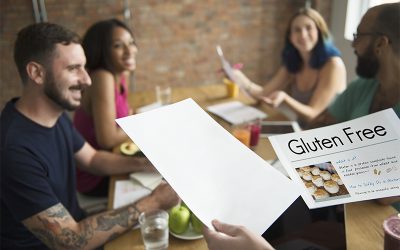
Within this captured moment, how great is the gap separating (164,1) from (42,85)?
263cm

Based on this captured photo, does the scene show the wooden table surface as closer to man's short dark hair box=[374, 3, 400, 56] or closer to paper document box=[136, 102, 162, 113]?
man's short dark hair box=[374, 3, 400, 56]

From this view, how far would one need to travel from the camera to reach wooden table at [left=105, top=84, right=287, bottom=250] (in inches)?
39.7

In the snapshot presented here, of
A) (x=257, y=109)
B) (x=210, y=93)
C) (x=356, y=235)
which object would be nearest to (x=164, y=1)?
(x=210, y=93)

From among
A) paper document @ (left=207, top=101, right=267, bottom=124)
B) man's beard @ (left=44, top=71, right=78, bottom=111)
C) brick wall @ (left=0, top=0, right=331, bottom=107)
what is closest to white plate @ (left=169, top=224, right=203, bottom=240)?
man's beard @ (left=44, top=71, right=78, bottom=111)

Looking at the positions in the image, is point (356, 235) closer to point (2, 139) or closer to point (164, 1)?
point (2, 139)

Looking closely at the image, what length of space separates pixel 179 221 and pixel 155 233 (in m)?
0.08

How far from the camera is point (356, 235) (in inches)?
39.9

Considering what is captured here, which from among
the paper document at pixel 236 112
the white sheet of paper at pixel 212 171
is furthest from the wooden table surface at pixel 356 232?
the paper document at pixel 236 112

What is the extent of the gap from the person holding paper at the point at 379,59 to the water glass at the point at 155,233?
70 centimetres

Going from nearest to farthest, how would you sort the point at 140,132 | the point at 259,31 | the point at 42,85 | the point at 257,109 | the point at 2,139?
the point at 140,132
the point at 2,139
the point at 42,85
the point at 257,109
the point at 259,31

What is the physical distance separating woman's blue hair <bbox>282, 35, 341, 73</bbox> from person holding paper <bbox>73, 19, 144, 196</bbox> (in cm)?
106

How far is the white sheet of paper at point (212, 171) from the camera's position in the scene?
2.23ft

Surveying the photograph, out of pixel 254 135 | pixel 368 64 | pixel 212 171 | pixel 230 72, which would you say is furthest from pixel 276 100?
pixel 212 171

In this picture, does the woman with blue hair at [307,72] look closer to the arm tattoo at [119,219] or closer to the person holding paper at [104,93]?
the person holding paper at [104,93]
